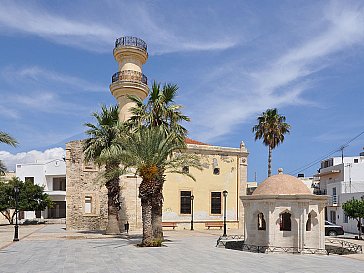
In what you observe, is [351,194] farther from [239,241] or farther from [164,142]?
[164,142]

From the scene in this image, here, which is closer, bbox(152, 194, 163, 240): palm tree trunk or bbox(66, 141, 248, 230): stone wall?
bbox(152, 194, 163, 240): palm tree trunk

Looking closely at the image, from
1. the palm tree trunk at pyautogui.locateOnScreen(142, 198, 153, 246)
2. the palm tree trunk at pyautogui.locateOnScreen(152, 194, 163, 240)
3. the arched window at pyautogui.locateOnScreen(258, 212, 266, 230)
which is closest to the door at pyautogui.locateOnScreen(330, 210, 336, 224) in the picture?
the arched window at pyautogui.locateOnScreen(258, 212, 266, 230)

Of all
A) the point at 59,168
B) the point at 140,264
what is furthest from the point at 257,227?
the point at 59,168

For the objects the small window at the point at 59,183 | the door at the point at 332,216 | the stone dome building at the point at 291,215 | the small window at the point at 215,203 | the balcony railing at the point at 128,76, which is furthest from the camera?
the small window at the point at 59,183

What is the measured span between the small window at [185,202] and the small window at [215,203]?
8.32 ft

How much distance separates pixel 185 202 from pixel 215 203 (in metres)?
3.26

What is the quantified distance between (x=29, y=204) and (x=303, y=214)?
38244mm

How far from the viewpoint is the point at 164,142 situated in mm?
23047

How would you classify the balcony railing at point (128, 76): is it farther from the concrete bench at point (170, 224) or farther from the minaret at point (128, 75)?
the concrete bench at point (170, 224)

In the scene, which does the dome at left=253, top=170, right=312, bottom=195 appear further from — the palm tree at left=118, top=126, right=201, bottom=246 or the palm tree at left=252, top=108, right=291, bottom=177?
the palm tree at left=252, top=108, right=291, bottom=177

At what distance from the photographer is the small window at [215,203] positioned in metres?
40.1

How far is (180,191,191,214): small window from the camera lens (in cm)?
3884

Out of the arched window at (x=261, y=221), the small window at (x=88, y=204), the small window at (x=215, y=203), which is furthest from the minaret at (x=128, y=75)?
the arched window at (x=261, y=221)

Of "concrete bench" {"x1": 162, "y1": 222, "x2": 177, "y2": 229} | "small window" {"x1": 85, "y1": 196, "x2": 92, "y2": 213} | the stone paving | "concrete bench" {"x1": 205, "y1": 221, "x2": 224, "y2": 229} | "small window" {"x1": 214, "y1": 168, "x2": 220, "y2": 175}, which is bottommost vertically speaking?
"concrete bench" {"x1": 205, "y1": 221, "x2": 224, "y2": 229}
